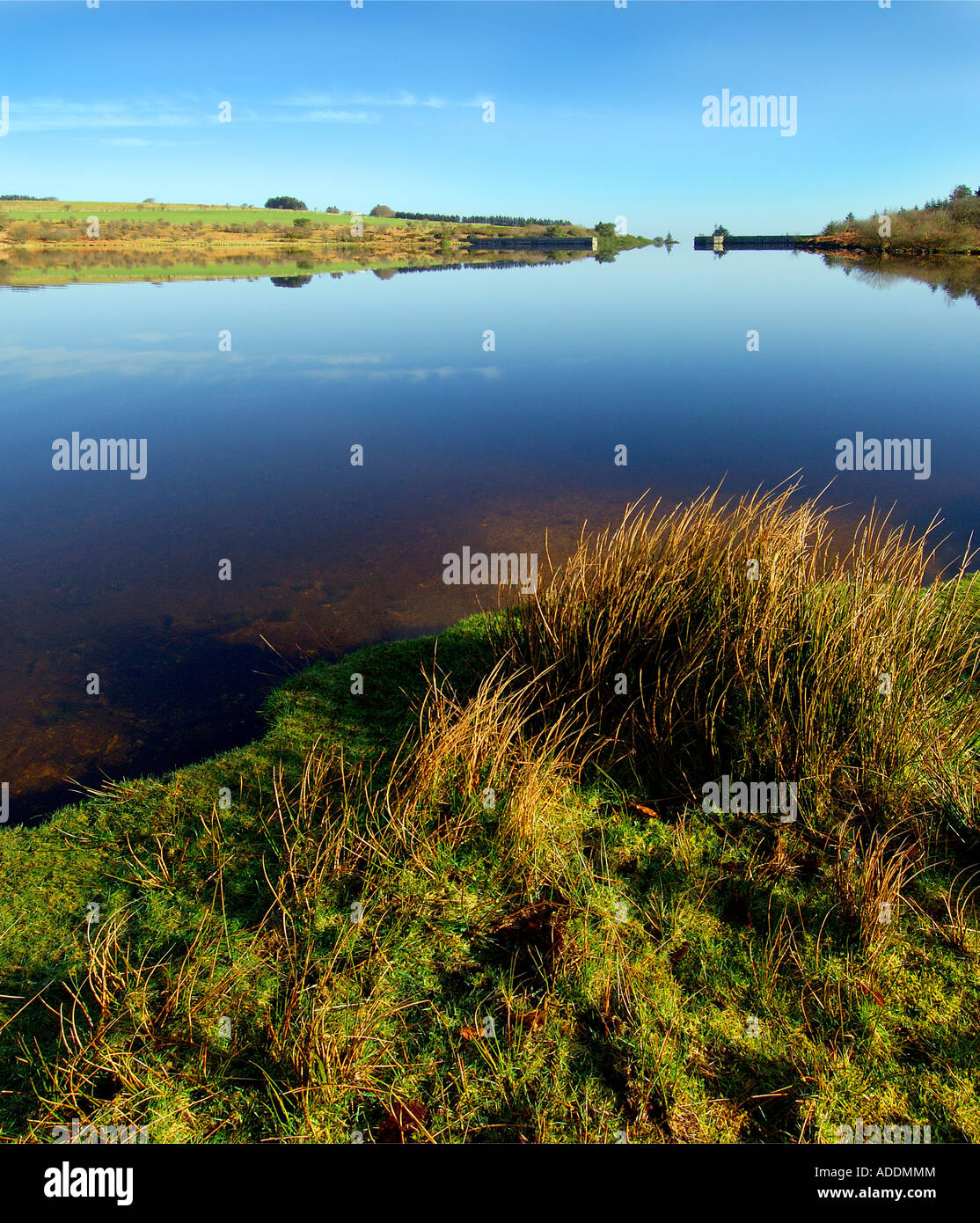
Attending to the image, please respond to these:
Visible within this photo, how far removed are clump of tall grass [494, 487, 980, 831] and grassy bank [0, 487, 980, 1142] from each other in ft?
Answer: 0.06

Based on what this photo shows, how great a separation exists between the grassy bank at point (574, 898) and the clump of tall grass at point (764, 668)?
0.06 ft

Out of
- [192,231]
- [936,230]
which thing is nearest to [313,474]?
[936,230]

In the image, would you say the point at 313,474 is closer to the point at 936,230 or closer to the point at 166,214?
the point at 936,230

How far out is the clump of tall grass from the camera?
3441mm

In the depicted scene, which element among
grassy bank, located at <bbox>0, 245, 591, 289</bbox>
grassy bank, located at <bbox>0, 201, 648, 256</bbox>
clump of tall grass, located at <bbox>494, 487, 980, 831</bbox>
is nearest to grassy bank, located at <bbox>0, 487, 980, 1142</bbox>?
clump of tall grass, located at <bbox>494, 487, 980, 831</bbox>

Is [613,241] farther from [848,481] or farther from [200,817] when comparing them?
[200,817]

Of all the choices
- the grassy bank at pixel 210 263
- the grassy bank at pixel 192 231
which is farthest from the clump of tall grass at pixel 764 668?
the grassy bank at pixel 192 231

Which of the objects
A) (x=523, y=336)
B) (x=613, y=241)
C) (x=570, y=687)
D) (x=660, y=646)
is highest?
(x=613, y=241)

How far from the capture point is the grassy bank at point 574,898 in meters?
2.34

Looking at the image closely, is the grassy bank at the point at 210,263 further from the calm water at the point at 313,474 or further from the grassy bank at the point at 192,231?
the calm water at the point at 313,474

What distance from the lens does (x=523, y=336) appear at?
18.6 meters

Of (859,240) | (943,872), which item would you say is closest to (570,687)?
(943,872)

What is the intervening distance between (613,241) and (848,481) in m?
87.1
